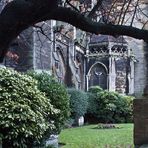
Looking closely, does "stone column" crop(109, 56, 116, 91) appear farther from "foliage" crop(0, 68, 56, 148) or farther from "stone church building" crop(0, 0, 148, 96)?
"foliage" crop(0, 68, 56, 148)

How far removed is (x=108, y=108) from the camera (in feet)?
92.4

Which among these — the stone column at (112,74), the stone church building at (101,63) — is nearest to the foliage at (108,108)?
the stone church building at (101,63)

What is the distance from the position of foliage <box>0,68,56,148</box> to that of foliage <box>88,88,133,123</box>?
18.0 meters

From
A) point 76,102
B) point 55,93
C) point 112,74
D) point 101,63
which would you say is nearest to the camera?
point 55,93

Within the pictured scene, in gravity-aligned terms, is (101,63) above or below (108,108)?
above

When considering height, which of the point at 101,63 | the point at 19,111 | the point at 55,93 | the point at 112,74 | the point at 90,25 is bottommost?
the point at 19,111

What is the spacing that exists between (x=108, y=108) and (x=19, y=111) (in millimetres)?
18835

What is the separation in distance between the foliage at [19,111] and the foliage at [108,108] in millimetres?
17985

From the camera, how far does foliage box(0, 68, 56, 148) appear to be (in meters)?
9.53

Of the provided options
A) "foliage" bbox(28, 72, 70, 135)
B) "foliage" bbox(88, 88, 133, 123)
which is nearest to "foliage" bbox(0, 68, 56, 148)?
"foliage" bbox(28, 72, 70, 135)

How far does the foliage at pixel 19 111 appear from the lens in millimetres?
9531

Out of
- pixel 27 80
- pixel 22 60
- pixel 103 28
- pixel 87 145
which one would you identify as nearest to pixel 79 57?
pixel 22 60

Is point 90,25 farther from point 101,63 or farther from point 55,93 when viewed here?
point 101,63

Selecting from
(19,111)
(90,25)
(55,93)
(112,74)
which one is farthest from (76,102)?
(90,25)
